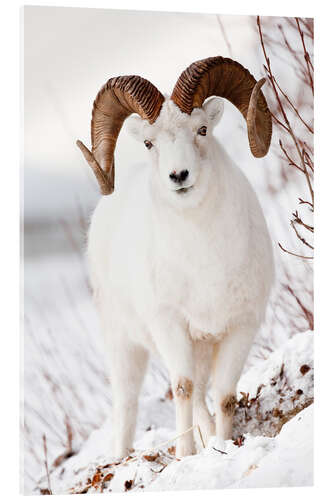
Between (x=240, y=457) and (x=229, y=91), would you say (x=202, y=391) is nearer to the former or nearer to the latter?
(x=240, y=457)

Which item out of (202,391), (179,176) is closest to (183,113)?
(179,176)

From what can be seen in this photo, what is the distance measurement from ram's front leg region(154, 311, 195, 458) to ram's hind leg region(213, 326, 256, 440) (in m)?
0.15

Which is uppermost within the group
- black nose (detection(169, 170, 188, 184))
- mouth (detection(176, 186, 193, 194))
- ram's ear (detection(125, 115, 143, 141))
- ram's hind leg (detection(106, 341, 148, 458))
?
ram's ear (detection(125, 115, 143, 141))

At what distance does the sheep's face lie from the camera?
3.89 metres

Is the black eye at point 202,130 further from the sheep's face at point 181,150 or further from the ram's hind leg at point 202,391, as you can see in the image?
the ram's hind leg at point 202,391

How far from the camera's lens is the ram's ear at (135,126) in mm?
4156

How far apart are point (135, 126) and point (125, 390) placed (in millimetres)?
1589

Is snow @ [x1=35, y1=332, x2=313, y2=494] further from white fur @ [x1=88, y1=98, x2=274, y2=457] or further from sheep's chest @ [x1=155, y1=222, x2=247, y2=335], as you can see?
sheep's chest @ [x1=155, y1=222, x2=247, y2=335]

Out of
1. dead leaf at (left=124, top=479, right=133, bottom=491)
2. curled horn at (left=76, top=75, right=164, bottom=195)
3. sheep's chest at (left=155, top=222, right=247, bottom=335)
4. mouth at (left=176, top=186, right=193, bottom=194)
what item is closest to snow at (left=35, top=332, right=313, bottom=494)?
dead leaf at (left=124, top=479, right=133, bottom=491)

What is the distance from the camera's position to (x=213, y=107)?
4137mm

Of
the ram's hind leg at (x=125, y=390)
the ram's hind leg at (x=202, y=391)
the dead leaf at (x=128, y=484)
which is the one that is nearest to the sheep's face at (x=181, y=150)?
the ram's hind leg at (x=202, y=391)

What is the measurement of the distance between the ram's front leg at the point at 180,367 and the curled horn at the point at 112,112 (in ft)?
2.39

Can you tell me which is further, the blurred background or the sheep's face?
the blurred background
